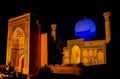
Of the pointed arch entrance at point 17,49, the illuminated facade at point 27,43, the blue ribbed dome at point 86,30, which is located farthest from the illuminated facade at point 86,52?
the pointed arch entrance at point 17,49

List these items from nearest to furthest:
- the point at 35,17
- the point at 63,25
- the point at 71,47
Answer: the point at 35,17, the point at 71,47, the point at 63,25

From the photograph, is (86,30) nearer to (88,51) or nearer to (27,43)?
(88,51)

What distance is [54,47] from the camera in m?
16.2

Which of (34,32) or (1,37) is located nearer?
(34,32)

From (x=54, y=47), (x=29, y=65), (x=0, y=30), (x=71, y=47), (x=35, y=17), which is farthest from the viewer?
(x=0, y=30)

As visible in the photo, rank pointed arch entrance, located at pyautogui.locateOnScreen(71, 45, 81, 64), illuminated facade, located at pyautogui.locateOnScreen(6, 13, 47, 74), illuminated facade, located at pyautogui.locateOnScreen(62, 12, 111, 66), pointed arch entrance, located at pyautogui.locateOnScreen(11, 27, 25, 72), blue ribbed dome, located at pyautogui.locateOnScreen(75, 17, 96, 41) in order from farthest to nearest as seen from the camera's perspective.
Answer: blue ribbed dome, located at pyautogui.locateOnScreen(75, 17, 96, 41), pointed arch entrance, located at pyautogui.locateOnScreen(71, 45, 81, 64), illuminated facade, located at pyautogui.locateOnScreen(62, 12, 111, 66), pointed arch entrance, located at pyautogui.locateOnScreen(11, 27, 25, 72), illuminated facade, located at pyautogui.locateOnScreen(6, 13, 47, 74)

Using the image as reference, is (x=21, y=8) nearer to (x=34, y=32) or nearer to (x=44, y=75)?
(x=34, y=32)

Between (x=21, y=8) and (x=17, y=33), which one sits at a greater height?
(x=21, y=8)

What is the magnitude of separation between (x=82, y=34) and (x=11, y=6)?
744 centimetres

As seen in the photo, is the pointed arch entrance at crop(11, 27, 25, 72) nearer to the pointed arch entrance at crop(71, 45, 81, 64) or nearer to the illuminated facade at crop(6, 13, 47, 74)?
the illuminated facade at crop(6, 13, 47, 74)

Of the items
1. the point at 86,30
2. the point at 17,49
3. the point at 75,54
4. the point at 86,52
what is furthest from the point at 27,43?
the point at 86,30

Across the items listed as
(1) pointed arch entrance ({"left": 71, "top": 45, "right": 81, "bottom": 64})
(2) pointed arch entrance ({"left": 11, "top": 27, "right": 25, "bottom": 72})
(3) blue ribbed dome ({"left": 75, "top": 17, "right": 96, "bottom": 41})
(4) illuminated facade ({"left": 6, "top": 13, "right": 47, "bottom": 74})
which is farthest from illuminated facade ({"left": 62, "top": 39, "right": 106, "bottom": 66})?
(2) pointed arch entrance ({"left": 11, "top": 27, "right": 25, "bottom": 72})

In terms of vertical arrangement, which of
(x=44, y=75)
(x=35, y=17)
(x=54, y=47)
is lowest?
(x=44, y=75)

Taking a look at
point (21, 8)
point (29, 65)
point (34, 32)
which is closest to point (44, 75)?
point (29, 65)
